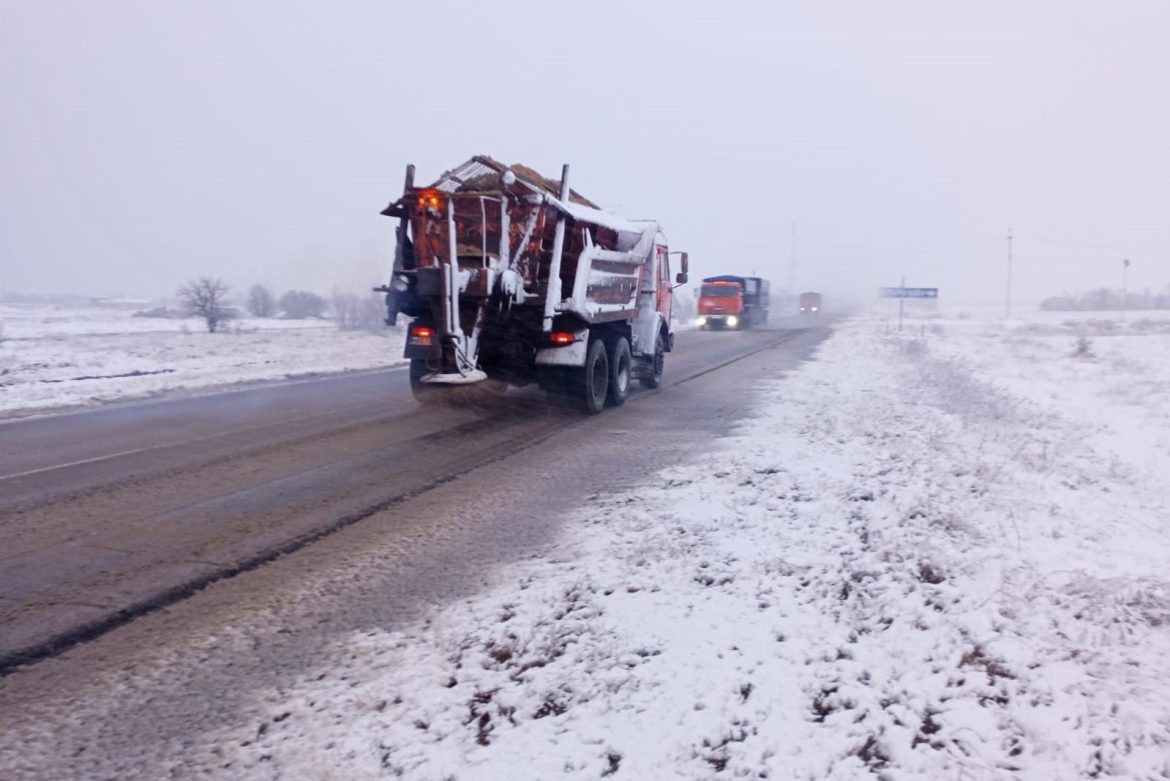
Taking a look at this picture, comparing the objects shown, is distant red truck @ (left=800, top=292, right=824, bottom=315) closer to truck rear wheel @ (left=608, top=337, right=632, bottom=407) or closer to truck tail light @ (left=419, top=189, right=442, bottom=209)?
truck rear wheel @ (left=608, top=337, right=632, bottom=407)

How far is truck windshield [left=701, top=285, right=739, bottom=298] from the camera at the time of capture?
46.6m

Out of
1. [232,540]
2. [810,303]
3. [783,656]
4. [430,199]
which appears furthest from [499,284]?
[810,303]

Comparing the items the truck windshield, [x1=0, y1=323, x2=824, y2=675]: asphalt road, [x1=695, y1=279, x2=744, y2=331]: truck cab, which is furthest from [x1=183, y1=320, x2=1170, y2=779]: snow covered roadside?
the truck windshield

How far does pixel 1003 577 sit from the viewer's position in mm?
4766

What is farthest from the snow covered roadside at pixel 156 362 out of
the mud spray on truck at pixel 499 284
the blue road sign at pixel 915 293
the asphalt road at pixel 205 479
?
the blue road sign at pixel 915 293

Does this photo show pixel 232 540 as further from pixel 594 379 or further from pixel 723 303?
pixel 723 303

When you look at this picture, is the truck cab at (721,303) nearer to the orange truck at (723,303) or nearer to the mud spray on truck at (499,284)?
the orange truck at (723,303)

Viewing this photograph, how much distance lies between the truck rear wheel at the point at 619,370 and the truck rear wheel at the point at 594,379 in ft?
0.47

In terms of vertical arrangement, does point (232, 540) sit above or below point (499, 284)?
below

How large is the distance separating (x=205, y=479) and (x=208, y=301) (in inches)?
1333

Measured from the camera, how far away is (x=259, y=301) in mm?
59469

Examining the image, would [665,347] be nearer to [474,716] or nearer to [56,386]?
[56,386]

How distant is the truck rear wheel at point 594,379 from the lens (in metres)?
11.8

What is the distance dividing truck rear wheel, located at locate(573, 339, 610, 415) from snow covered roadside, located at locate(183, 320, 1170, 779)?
5.04 m
